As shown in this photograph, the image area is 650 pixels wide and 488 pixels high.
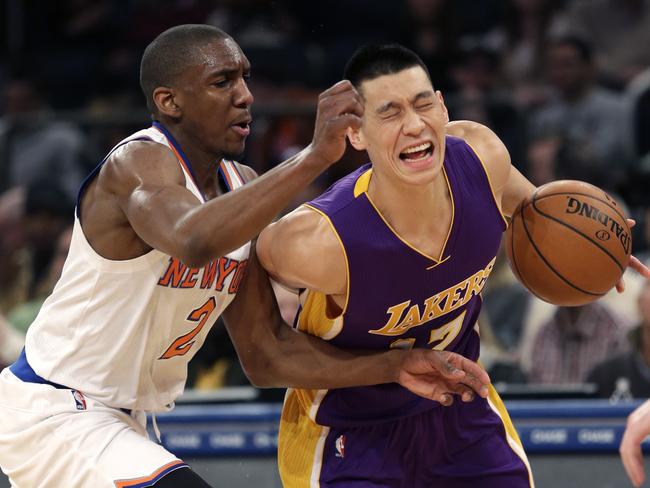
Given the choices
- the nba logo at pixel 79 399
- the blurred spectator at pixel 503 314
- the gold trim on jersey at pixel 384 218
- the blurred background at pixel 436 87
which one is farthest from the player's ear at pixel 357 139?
the blurred spectator at pixel 503 314

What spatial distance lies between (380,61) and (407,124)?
23 cm

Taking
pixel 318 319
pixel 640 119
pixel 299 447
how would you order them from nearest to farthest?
pixel 318 319
pixel 299 447
pixel 640 119

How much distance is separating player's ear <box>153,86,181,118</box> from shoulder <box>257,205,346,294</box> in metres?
0.46

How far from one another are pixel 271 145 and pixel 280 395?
1925 millimetres

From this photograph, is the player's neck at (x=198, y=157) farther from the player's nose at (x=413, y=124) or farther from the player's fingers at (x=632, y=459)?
the player's fingers at (x=632, y=459)

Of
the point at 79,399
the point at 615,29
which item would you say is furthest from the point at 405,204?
the point at 615,29

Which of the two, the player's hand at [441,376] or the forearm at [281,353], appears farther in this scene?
the forearm at [281,353]

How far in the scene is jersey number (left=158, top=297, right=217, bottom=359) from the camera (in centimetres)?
347

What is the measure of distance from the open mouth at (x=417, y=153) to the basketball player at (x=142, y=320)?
49 centimetres

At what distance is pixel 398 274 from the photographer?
11.5ft

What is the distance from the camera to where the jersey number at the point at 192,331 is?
3.47 meters

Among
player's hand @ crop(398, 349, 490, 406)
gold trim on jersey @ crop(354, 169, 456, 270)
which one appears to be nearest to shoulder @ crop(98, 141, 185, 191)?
gold trim on jersey @ crop(354, 169, 456, 270)

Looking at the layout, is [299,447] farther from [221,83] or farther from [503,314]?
[503,314]

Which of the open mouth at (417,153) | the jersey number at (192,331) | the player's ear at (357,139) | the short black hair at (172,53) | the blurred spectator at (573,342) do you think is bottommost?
the blurred spectator at (573,342)
